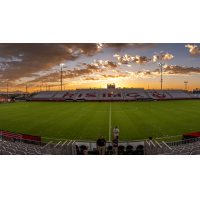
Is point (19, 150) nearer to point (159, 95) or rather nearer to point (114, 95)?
point (114, 95)

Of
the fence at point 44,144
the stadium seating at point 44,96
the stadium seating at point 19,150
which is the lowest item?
the fence at point 44,144

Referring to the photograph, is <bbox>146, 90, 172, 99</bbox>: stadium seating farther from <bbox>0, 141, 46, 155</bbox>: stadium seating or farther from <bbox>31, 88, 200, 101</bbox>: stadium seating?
<bbox>0, 141, 46, 155</bbox>: stadium seating

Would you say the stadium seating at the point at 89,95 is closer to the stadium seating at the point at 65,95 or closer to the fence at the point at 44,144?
the stadium seating at the point at 65,95

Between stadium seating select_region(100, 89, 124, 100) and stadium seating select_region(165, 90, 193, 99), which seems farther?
stadium seating select_region(165, 90, 193, 99)

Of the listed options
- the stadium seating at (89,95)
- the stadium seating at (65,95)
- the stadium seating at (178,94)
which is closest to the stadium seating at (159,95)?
the stadium seating at (178,94)

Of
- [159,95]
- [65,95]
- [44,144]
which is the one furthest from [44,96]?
[44,144]

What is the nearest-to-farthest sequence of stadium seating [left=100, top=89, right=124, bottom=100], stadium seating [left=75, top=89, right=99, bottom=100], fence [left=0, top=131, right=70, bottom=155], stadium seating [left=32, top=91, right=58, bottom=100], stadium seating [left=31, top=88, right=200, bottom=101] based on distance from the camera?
fence [left=0, top=131, right=70, bottom=155] → stadium seating [left=100, top=89, right=124, bottom=100] → stadium seating [left=31, top=88, right=200, bottom=101] → stadium seating [left=75, top=89, right=99, bottom=100] → stadium seating [left=32, top=91, right=58, bottom=100]

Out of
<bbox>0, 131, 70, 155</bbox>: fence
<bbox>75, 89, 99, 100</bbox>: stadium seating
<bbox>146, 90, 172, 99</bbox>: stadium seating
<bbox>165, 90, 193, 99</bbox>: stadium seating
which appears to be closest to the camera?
<bbox>0, 131, 70, 155</bbox>: fence

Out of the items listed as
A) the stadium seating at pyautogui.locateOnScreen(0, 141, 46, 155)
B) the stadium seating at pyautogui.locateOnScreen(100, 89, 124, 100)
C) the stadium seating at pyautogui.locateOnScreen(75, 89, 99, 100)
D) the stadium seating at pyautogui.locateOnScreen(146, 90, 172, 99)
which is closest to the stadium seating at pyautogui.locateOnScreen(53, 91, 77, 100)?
the stadium seating at pyautogui.locateOnScreen(75, 89, 99, 100)

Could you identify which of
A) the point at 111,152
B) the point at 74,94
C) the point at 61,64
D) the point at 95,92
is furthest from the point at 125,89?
the point at 111,152

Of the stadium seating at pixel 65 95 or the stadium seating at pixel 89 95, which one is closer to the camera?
the stadium seating at pixel 89 95

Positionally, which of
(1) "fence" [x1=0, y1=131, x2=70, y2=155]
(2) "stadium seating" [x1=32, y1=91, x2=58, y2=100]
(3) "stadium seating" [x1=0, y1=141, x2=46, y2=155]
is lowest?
(1) "fence" [x1=0, y1=131, x2=70, y2=155]

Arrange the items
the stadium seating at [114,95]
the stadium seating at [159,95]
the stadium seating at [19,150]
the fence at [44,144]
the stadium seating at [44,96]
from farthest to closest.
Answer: the stadium seating at [44,96]
the stadium seating at [114,95]
the stadium seating at [159,95]
the fence at [44,144]
the stadium seating at [19,150]

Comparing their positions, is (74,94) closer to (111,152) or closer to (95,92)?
(95,92)
